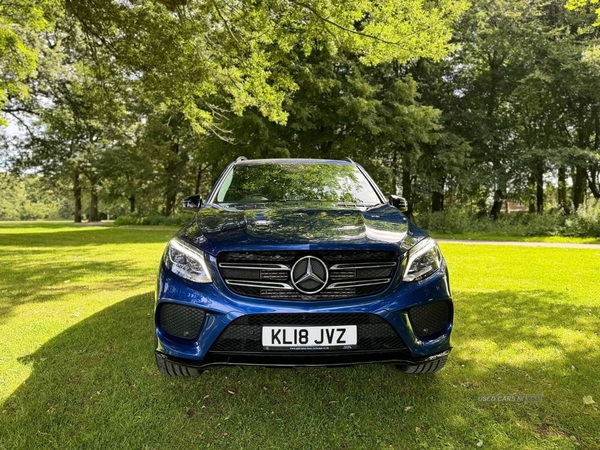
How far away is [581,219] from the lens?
14.3 m

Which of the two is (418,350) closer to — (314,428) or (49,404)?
(314,428)

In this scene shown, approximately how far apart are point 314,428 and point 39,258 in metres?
9.42

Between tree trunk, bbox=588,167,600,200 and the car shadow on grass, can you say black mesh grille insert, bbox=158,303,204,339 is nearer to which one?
the car shadow on grass

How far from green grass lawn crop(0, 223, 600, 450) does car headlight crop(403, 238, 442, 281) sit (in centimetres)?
87

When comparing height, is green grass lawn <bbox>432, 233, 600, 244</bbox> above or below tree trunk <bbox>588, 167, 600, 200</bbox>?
below

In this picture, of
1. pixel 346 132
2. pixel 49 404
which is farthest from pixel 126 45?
pixel 346 132

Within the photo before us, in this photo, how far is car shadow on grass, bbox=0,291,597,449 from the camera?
228 centimetres

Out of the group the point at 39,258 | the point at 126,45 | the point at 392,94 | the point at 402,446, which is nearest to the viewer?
the point at 402,446

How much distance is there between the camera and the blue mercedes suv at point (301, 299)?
7.50 ft

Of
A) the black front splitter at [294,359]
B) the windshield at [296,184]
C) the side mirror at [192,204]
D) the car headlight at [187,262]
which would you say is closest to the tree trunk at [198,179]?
the windshield at [296,184]

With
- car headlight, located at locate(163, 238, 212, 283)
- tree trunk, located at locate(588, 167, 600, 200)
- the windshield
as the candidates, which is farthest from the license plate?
tree trunk, located at locate(588, 167, 600, 200)

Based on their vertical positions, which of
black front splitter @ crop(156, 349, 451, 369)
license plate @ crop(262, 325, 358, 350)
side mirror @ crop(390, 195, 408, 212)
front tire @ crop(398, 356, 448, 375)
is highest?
side mirror @ crop(390, 195, 408, 212)

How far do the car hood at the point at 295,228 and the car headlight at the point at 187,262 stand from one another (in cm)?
6

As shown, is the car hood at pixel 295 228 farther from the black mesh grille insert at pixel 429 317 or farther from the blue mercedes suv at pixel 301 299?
the black mesh grille insert at pixel 429 317
